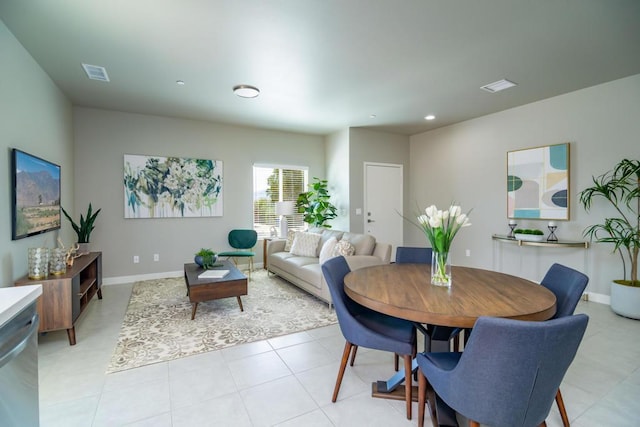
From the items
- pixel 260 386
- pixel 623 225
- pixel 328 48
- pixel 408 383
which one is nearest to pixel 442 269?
pixel 408 383

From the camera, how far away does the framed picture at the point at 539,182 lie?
405 cm

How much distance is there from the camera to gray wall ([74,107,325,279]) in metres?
4.62

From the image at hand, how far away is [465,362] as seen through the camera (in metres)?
1.22

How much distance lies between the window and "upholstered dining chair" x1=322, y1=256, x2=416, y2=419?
4021mm

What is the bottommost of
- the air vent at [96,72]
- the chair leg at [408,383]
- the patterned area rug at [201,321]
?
the patterned area rug at [201,321]

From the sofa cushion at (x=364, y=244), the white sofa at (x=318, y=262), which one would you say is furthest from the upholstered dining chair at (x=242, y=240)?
the sofa cushion at (x=364, y=244)

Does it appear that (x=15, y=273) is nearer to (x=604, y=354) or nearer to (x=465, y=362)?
(x=465, y=362)

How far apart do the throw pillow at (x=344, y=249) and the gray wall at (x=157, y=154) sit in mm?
2556

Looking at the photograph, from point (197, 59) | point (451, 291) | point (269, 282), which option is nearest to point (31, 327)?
point (451, 291)

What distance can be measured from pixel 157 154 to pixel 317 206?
9.58 ft

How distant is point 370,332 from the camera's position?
5.80ft

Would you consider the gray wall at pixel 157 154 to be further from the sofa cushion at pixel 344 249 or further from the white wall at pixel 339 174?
the sofa cushion at pixel 344 249

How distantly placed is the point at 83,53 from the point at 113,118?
2024mm

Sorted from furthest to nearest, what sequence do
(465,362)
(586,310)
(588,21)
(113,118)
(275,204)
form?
1. (275,204)
2. (113,118)
3. (586,310)
4. (588,21)
5. (465,362)
